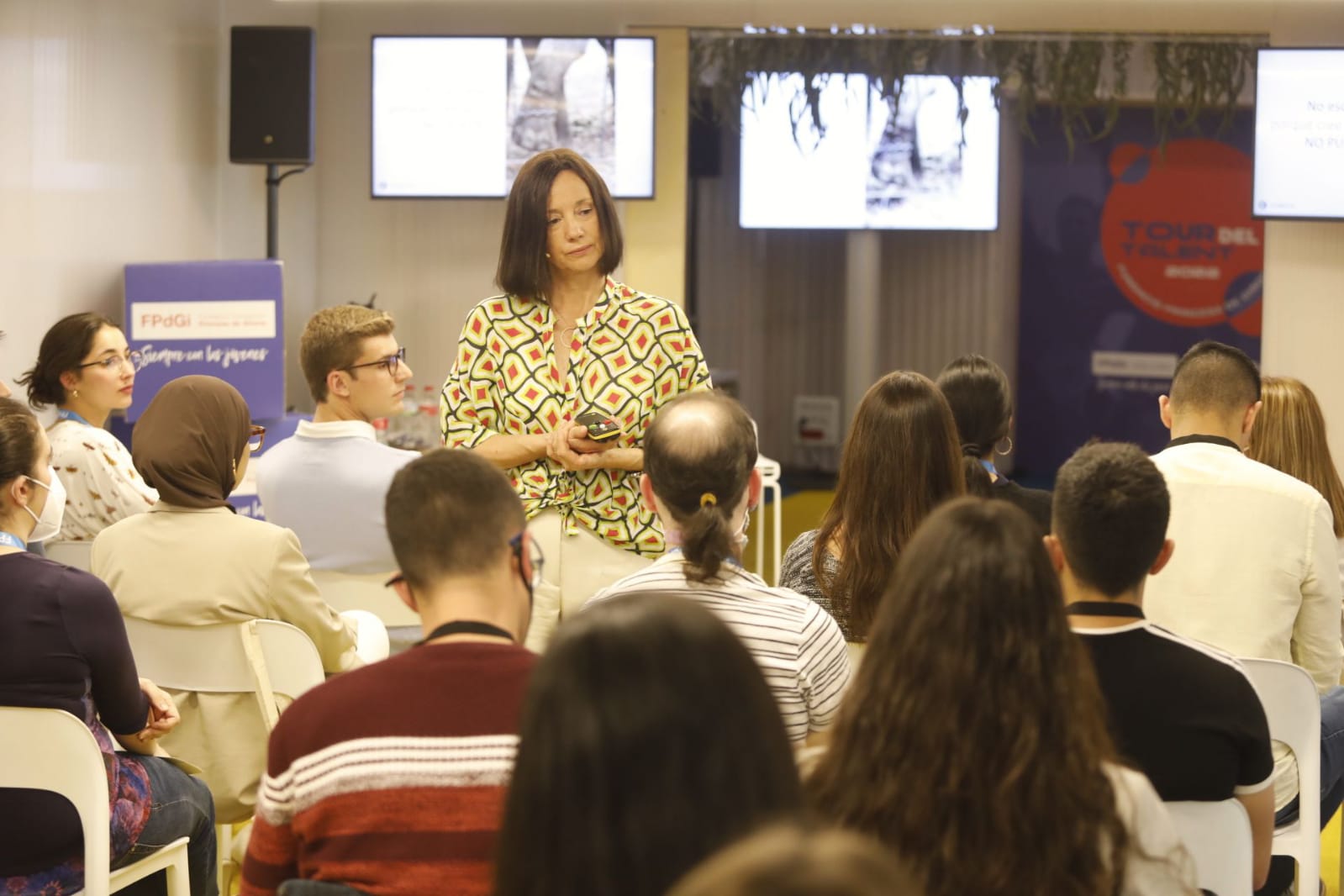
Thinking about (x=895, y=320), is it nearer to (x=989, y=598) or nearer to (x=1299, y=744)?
(x=1299, y=744)

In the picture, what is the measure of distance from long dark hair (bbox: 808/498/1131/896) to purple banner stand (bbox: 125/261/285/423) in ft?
15.6

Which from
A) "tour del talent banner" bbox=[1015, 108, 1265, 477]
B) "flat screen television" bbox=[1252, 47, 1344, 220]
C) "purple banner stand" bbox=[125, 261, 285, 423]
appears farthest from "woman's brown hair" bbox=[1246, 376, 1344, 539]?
"tour del talent banner" bbox=[1015, 108, 1265, 477]

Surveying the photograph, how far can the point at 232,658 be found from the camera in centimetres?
280

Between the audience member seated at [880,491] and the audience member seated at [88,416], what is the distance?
219 cm

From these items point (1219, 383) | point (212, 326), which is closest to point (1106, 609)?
point (1219, 383)

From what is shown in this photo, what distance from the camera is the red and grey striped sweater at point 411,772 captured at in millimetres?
1483

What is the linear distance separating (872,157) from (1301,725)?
4.93 metres

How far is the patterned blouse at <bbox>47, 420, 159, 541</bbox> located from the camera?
401cm

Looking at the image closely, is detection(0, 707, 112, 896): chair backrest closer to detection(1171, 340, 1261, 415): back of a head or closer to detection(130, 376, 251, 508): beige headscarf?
detection(130, 376, 251, 508): beige headscarf

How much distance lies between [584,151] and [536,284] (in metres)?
3.82

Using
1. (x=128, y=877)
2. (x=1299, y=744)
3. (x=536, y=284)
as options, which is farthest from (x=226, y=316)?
(x=1299, y=744)

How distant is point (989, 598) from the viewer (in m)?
1.38

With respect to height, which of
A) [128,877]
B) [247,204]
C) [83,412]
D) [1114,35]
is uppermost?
[1114,35]

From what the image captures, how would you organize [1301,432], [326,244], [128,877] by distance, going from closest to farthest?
[128,877], [1301,432], [326,244]
